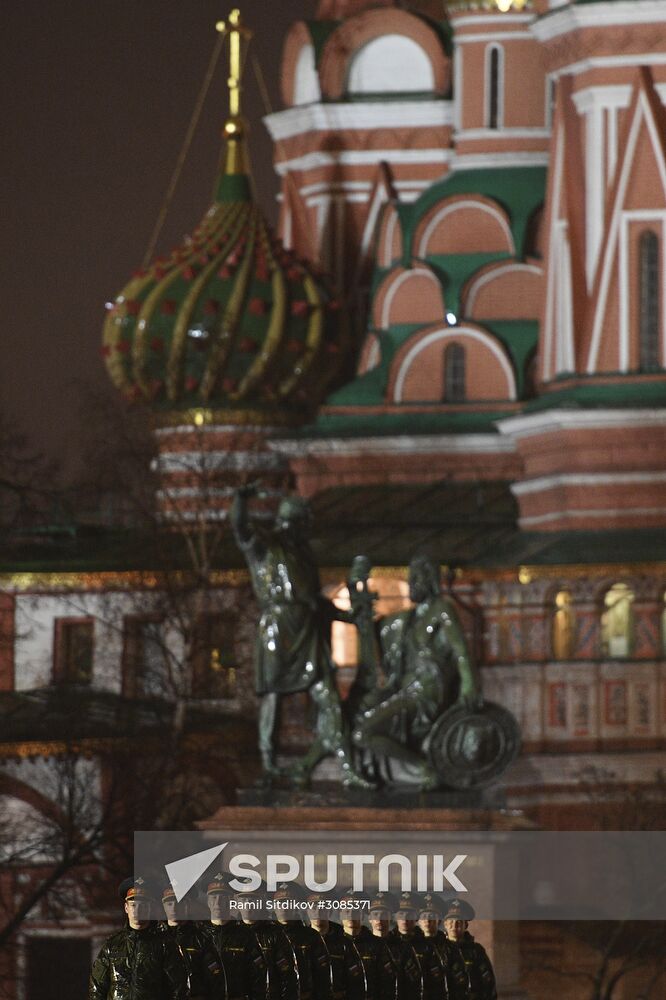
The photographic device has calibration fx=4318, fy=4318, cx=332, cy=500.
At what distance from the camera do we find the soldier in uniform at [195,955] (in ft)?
89.0

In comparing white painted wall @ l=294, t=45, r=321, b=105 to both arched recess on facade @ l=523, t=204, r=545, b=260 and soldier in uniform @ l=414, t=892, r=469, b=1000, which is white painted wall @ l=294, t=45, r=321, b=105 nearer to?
arched recess on facade @ l=523, t=204, r=545, b=260

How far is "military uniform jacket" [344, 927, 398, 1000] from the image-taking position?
28391 millimetres

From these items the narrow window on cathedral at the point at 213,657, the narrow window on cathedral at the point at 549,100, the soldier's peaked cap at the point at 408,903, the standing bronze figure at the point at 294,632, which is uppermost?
A: the narrow window on cathedral at the point at 549,100

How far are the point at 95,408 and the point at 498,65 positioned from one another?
7821 mm

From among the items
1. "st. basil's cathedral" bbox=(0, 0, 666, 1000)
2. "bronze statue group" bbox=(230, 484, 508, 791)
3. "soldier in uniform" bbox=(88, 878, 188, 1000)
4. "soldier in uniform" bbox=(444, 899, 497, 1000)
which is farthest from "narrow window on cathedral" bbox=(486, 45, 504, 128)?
"soldier in uniform" bbox=(88, 878, 188, 1000)

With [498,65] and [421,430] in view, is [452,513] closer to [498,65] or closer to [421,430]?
[421,430]

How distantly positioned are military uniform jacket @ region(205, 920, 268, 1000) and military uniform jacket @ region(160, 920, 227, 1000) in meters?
0.05

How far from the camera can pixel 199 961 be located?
89.2 ft

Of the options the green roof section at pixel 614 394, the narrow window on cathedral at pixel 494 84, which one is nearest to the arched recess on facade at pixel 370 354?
the narrow window on cathedral at pixel 494 84

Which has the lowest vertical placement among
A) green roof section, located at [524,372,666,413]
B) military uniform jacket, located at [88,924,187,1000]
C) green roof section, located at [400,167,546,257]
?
military uniform jacket, located at [88,924,187,1000]

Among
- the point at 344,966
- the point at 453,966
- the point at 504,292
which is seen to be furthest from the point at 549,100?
the point at 344,966

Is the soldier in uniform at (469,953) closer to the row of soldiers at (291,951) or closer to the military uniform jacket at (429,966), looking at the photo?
the row of soldiers at (291,951)

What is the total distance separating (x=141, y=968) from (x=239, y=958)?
84 cm

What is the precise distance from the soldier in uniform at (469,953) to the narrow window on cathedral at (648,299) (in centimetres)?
2438
